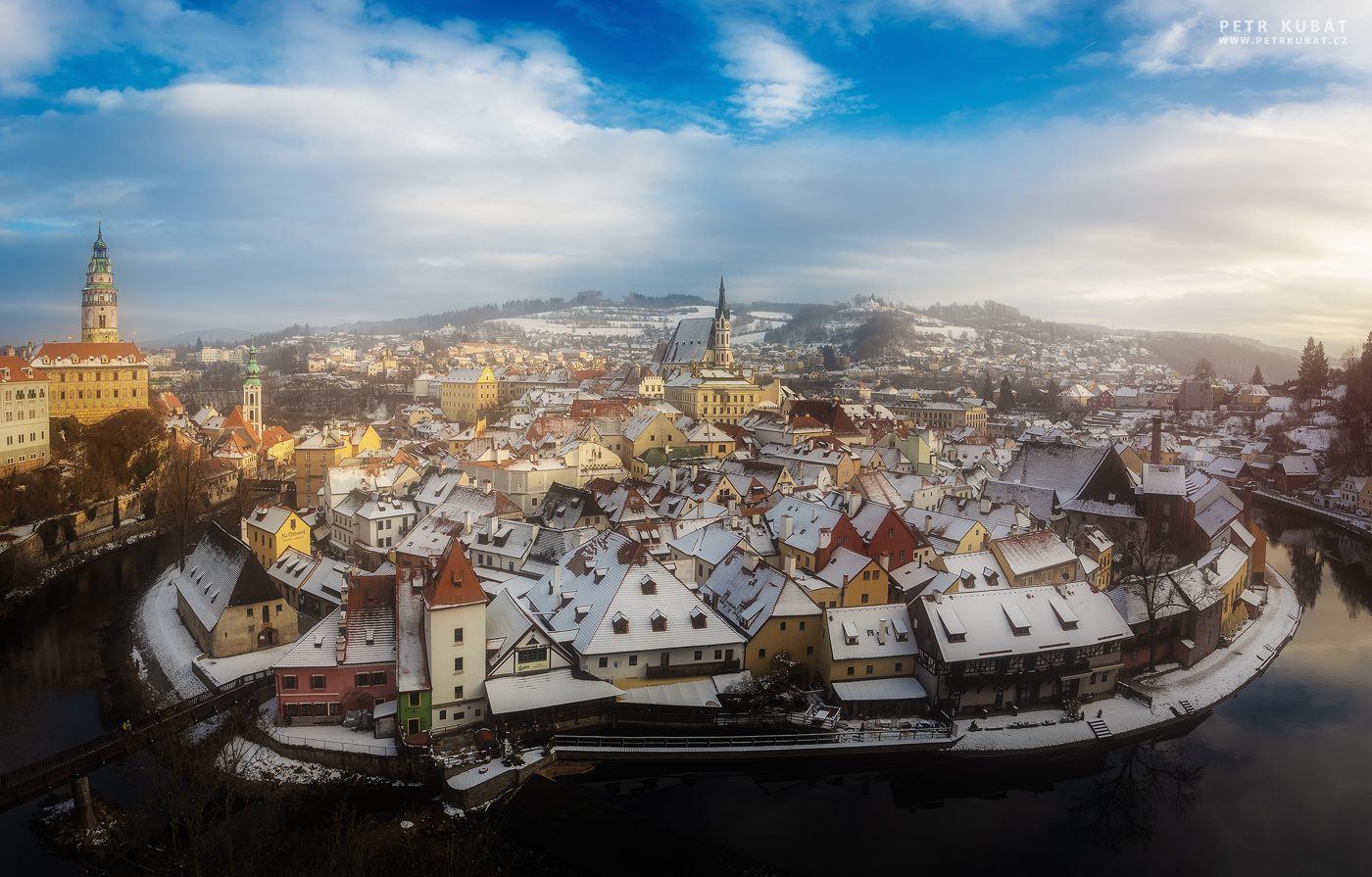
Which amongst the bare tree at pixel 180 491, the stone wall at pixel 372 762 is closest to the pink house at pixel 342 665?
the stone wall at pixel 372 762

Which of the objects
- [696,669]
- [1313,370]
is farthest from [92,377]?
[1313,370]

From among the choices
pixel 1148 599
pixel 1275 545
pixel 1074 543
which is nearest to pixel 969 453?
pixel 1275 545

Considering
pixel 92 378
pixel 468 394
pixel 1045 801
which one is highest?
pixel 92 378

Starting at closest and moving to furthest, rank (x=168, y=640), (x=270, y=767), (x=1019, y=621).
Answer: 1. (x=270, y=767)
2. (x=1019, y=621)
3. (x=168, y=640)

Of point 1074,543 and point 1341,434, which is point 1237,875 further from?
point 1341,434

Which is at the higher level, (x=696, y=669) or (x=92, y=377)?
(x=92, y=377)

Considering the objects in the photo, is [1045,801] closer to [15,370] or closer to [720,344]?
[15,370]
